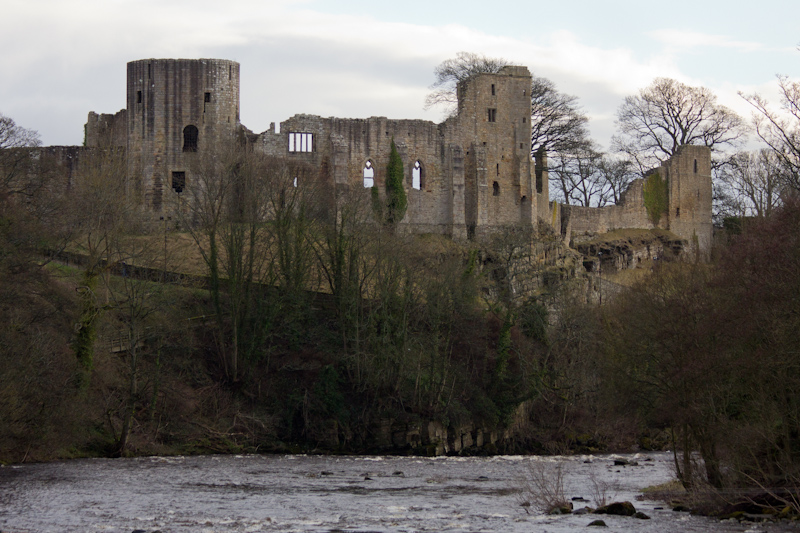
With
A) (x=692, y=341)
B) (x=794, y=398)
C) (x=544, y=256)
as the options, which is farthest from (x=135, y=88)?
(x=794, y=398)

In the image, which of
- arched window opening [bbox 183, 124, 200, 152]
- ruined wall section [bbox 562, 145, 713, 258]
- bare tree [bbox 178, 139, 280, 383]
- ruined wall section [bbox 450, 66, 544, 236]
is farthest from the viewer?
ruined wall section [bbox 562, 145, 713, 258]

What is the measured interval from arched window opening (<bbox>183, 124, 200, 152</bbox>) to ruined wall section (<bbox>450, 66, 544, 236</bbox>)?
13.6 m

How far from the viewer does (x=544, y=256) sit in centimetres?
5338

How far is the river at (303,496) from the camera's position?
1948cm

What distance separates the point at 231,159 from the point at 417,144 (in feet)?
52.9

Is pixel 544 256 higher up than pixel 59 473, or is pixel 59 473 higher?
pixel 544 256

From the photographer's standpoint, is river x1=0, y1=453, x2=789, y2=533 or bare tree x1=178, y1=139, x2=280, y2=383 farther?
bare tree x1=178, y1=139, x2=280, y2=383

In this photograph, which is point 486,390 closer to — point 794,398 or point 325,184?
point 325,184

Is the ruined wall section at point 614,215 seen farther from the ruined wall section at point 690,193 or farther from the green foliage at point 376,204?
the green foliage at point 376,204

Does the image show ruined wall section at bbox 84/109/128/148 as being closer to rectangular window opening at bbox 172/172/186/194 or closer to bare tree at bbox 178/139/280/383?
rectangular window opening at bbox 172/172/186/194

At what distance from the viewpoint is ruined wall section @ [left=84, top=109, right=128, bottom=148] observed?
52906mm

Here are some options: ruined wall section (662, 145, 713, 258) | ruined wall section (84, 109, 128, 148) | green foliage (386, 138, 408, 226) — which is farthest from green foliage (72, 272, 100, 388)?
ruined wall section (662, 145, 713, 258)

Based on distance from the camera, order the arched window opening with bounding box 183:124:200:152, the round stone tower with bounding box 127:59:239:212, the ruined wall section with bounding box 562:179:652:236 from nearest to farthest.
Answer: the round stone tower with bounding box 127:59:239:212 → the arched window opening with bounding box 183:124:200:152 → the ruined wall section with bounding box 562:179:652:236

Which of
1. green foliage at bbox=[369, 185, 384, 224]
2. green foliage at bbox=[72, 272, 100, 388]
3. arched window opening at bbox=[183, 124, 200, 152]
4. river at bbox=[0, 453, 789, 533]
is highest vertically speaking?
arched window opening at bbox=[183, 124, 200, 152]
